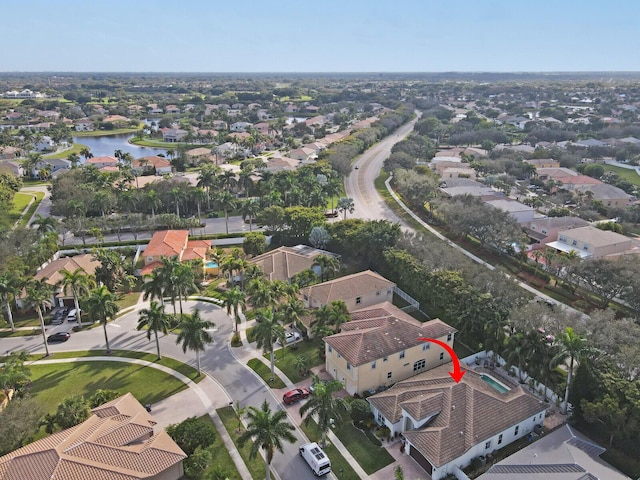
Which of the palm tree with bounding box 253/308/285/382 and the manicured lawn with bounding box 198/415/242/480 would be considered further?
the palm tree with bounding box 253/308/285/382

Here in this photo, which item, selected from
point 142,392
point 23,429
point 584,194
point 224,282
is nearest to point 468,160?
point 584,194

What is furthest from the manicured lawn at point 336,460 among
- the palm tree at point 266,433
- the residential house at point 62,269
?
the residential house at point 62,269

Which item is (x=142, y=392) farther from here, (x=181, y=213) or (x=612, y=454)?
(x=181, y=213)

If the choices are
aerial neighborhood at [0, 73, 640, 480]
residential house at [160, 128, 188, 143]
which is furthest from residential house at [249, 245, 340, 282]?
residential house at [160, 128, 188, 143]

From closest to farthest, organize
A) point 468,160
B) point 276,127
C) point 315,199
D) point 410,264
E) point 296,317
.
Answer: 1. point 296,317
2. point 410,264
3. point 315,199
4. point 468,160
5. point 276,127

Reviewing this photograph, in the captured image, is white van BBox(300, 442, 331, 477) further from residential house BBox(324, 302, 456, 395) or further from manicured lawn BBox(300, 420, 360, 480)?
residential house BBox(324, 302, 456, 395)

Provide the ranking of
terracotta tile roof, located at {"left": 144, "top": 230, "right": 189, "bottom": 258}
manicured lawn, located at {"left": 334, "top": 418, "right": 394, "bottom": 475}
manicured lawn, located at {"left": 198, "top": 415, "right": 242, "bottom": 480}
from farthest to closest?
1. terracotta tile roof, located at {"left": 144, "top": 230, "right": 189, "bottom": 258}
2. manicured lawn, located at {"left": 334, "top": 418, "right": 394, "bottom": 475}
3. manicured lawn, located at {"left": 198, "top": 415, "right": 242, "bottom": 480}

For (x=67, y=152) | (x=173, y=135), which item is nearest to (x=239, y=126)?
(x=173, y=135)
